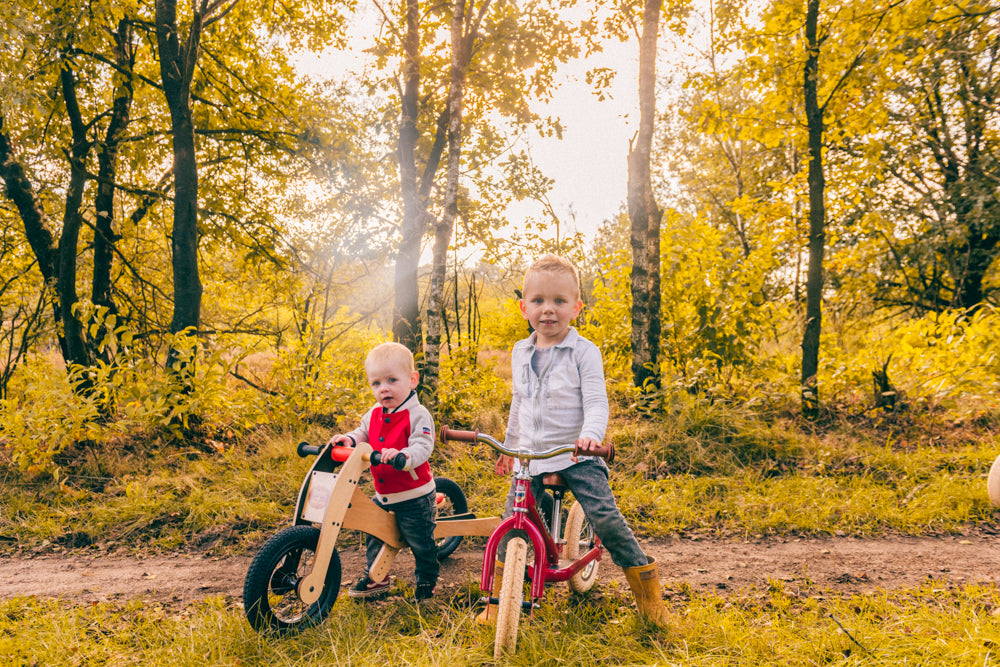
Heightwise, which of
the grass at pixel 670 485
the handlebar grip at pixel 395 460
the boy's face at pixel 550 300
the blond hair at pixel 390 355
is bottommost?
the grass at pixel 670 485

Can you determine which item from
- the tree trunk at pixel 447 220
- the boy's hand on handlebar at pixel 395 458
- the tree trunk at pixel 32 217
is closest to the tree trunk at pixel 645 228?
the tree trunk at pixel 447 220

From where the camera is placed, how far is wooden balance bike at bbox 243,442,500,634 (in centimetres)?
264

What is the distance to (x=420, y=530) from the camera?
127 inches

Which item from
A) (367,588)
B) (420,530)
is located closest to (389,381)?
(420,530)

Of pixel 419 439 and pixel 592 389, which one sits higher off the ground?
pixel 592 389

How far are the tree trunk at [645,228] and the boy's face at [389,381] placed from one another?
4.12 m

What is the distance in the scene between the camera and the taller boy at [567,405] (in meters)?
2.71

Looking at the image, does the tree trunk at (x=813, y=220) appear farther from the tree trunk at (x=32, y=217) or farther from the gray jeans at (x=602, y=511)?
the tree trunk at (x=32, y=217)

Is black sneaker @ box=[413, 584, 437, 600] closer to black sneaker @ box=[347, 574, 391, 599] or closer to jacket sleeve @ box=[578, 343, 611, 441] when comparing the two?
black sneaker @ box=[347, 574, 391, 599]

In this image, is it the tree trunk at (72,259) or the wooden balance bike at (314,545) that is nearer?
the wooden balance bike at (314,545)

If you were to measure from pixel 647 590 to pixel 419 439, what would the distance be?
4.79 ft

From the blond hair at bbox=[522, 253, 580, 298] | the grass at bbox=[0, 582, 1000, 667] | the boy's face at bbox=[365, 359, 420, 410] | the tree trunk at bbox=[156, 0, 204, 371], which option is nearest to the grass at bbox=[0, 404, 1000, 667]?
the grass at bbox=[0, 582, 1000, 667]

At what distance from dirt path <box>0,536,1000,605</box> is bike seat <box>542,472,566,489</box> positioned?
1184 mm

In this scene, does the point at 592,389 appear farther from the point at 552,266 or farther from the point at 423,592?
the point at 423,592
